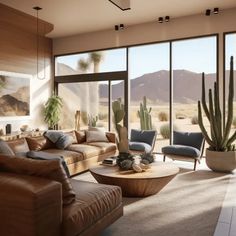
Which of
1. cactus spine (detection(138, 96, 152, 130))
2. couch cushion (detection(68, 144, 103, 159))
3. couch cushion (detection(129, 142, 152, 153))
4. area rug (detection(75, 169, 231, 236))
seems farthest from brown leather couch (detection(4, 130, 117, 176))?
cactus spine (detection(138, 96, 152, 130))

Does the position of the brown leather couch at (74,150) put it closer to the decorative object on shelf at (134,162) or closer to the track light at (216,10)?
the decorative object on shelf at (134,162)

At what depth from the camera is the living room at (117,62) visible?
589cm

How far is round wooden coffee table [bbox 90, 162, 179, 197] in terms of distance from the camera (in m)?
3.55

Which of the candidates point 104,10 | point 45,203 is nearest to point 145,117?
point 104,10

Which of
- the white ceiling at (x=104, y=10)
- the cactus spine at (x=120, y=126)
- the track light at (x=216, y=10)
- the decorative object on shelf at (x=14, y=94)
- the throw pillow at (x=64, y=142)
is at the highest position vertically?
the white ceiling at (x=104, y=10)

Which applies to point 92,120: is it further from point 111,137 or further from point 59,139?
point 59,139

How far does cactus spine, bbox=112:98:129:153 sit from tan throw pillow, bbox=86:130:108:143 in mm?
370

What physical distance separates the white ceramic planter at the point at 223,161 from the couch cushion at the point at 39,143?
3.10 m

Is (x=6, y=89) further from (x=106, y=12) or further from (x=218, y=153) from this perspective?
(x=218, y=153)

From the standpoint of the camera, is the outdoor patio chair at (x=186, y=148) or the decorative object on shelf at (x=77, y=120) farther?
the decorative object on shelf at (x=77, y=120)

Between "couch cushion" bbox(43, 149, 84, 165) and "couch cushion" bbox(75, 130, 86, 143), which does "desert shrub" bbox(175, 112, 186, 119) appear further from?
"couch cushion" bbox(43, 149, 84, 165)

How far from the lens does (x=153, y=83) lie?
728 cm

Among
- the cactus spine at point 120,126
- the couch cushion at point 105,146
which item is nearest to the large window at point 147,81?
the cactus spine at point 120,126

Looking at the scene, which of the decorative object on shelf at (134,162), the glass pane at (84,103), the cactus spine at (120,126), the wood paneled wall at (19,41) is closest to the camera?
the decorative object on shelf at (134,162)
